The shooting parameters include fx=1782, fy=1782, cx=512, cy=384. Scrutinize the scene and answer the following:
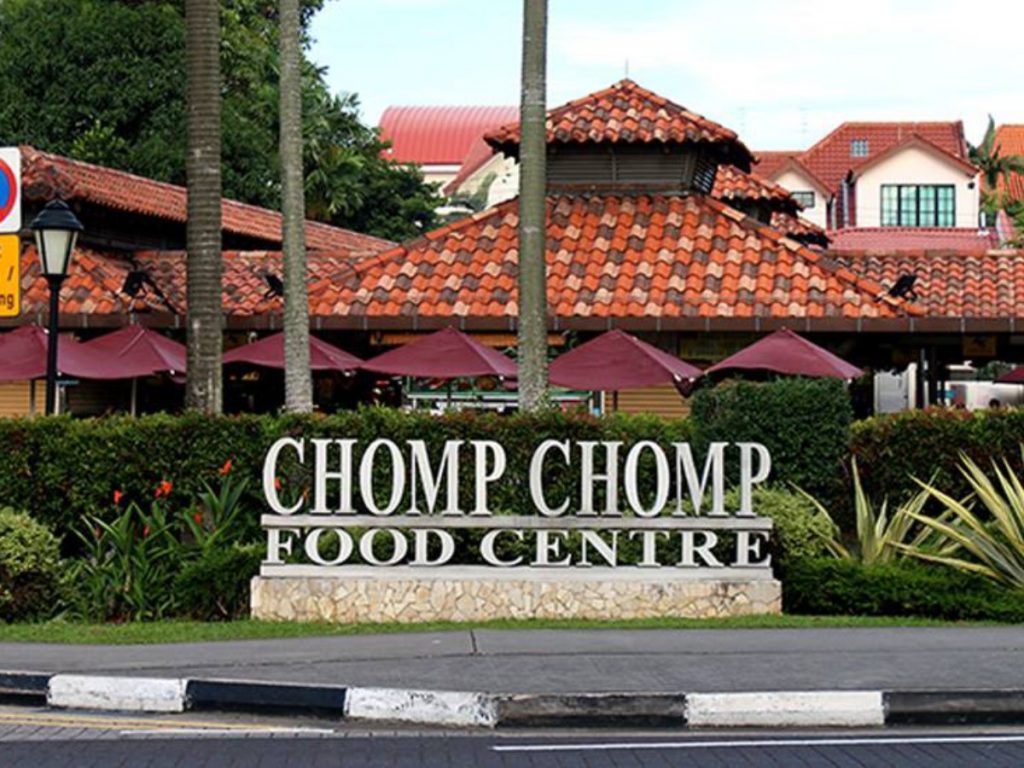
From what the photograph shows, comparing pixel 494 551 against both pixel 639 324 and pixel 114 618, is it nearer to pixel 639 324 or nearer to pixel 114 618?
pixel 114 618

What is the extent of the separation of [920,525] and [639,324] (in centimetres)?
1019

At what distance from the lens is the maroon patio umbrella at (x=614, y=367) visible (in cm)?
2384

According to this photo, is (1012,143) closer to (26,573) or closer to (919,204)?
(919,204)

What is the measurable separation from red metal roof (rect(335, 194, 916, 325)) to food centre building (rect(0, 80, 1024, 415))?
0.11 ft

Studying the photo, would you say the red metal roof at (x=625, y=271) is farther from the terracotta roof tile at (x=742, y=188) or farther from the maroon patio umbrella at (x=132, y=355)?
the terracotta roof tile at (x=742, y=188)

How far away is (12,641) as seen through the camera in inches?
574

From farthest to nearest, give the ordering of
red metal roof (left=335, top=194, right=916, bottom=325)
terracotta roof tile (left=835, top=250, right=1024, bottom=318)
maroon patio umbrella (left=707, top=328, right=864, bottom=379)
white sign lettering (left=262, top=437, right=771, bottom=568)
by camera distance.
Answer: terracotta roof tile (left=835, top=250, right=1024, bottom=318) → red metal roof (left=335, top=194, right=916, bottom=325) → maroon patio umbrella (left=707, top=328, right=864, bottom=379) → white sign lettering (left=262, top=437, right=771, bottom=568)

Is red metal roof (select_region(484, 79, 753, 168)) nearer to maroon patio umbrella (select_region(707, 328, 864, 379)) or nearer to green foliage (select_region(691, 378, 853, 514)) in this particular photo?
maroon patio umbrella (select_region(707, 328, 864, 379))

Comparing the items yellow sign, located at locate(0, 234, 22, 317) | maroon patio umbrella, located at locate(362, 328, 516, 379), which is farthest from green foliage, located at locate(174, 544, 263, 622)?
maroon patio umbrella, located at locate(362, 328, 516, 379)

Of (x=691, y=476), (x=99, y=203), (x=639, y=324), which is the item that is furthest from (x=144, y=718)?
(x=99, y=203)

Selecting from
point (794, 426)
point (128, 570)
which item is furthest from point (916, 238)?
point (128, 570)

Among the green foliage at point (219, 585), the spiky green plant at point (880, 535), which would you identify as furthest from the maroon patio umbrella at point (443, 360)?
the green foliage at point (219, 585)

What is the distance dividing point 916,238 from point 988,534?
57.1 metres

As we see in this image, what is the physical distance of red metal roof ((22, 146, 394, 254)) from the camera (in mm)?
28375
